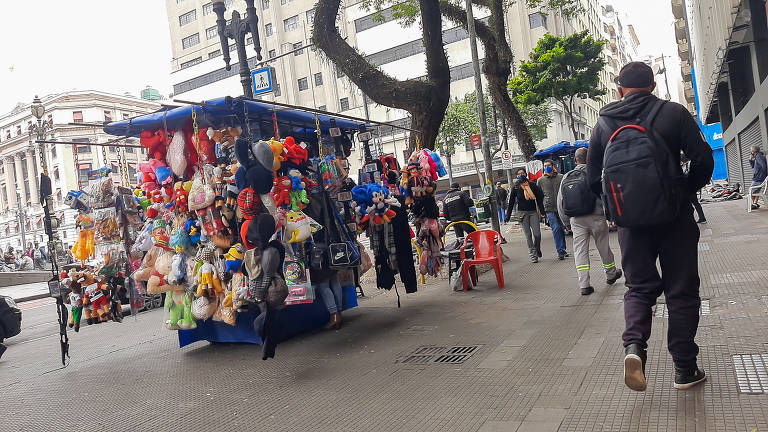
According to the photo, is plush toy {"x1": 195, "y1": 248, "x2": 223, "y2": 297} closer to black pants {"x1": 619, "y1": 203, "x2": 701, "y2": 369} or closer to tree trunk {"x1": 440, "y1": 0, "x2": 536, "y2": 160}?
black pants {"x1": 619, "y1": 203, "x2": 701, "y2": 369}

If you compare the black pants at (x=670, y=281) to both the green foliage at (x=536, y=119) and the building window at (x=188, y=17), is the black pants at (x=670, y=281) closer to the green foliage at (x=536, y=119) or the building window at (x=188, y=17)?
the green foliage at (x=536, y=119)

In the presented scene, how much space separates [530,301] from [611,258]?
4.41 ft

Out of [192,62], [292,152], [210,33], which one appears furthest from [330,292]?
[192,62]

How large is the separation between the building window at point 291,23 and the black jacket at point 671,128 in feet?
213

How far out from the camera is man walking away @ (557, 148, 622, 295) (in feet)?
26.9

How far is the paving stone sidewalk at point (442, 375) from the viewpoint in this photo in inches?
157

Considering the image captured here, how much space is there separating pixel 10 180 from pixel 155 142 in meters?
76.3

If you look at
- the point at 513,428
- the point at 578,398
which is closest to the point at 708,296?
the point at 578,398

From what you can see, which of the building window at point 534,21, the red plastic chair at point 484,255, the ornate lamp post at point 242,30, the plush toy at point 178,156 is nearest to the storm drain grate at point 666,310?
the red plastic chair at point 484,255

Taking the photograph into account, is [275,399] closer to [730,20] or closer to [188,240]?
[188,240]

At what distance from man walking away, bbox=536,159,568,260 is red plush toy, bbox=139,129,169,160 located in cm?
740

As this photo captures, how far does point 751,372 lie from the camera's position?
13.6 feet

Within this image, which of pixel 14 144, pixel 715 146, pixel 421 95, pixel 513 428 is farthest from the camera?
pixel 14 144

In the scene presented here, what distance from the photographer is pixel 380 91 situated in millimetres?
12070
